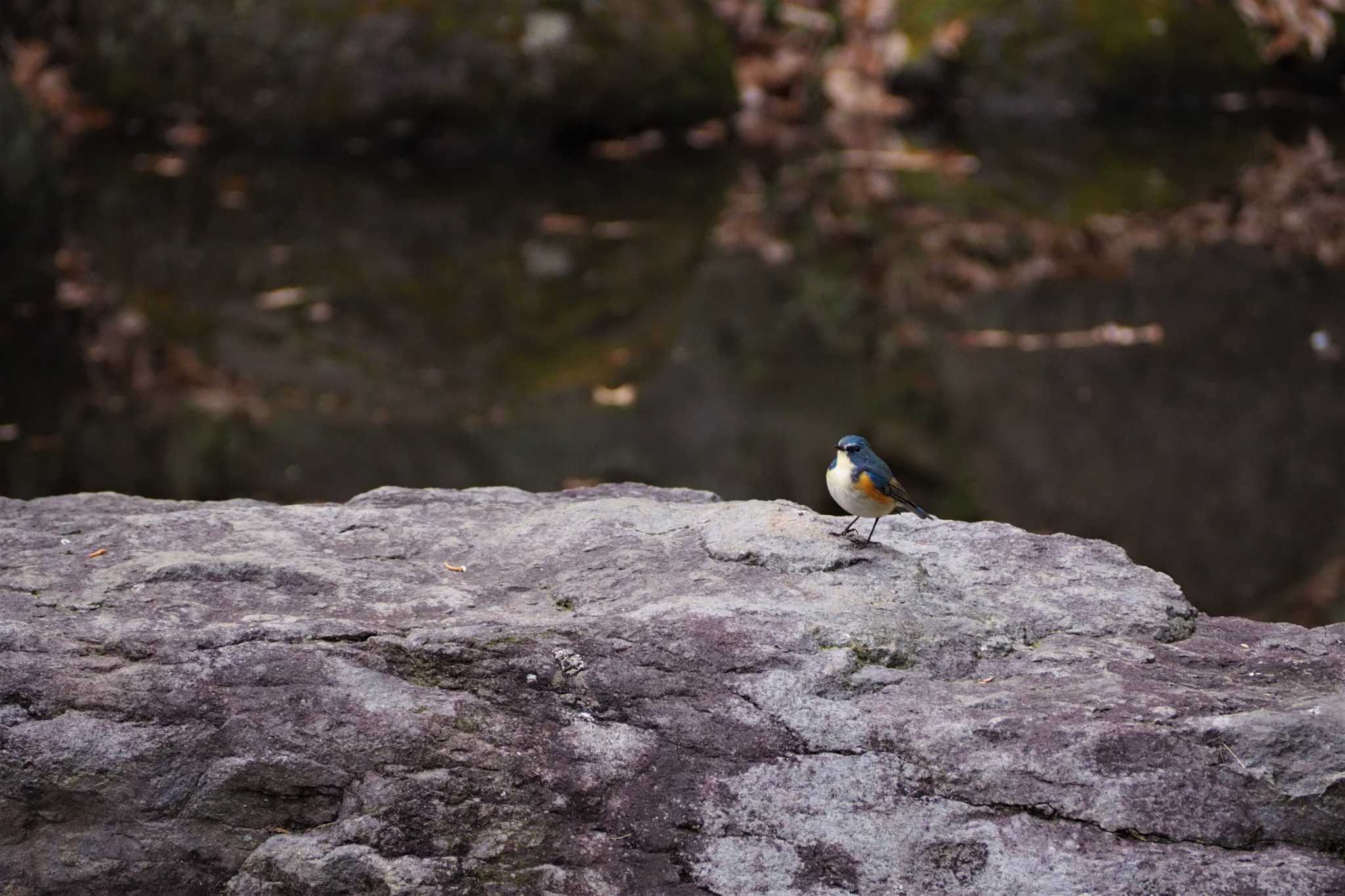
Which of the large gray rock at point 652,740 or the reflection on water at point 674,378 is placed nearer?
the large gray rock at point 652,740

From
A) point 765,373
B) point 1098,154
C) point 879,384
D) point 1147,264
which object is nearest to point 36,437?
point 765,373

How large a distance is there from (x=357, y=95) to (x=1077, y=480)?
5.37m

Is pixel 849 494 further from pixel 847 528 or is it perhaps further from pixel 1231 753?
pixel 1231 753

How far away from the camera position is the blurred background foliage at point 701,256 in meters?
4.59

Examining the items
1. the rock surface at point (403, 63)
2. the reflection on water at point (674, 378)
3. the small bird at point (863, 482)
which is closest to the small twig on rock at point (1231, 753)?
the small bird at point (863, 482)

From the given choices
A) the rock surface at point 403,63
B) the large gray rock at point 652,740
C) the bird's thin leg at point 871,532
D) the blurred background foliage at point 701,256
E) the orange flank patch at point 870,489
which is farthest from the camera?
the rock surface at point 403,63

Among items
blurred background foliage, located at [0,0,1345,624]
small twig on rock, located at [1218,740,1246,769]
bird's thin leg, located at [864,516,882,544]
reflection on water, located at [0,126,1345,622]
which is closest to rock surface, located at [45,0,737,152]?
blurred background foliage, located at [0,0,1345,624]

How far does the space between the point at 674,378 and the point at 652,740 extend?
308 centimetres

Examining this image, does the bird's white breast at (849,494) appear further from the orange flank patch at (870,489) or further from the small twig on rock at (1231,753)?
the small twig on rock at (1231,753)

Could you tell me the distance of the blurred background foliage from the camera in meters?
4.59

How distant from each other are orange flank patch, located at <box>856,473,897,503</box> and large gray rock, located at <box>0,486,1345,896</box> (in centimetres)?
14

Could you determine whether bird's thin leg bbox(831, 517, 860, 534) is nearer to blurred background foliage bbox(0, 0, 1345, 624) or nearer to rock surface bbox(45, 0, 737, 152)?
blurred background foliage bbox(0, 0, 1345, 624)

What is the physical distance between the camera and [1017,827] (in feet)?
6.70

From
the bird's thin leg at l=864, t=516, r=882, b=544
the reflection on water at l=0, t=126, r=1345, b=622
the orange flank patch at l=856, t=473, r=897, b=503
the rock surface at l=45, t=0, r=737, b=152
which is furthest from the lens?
the rock surface at l=45, t=0, r=737, b=152
